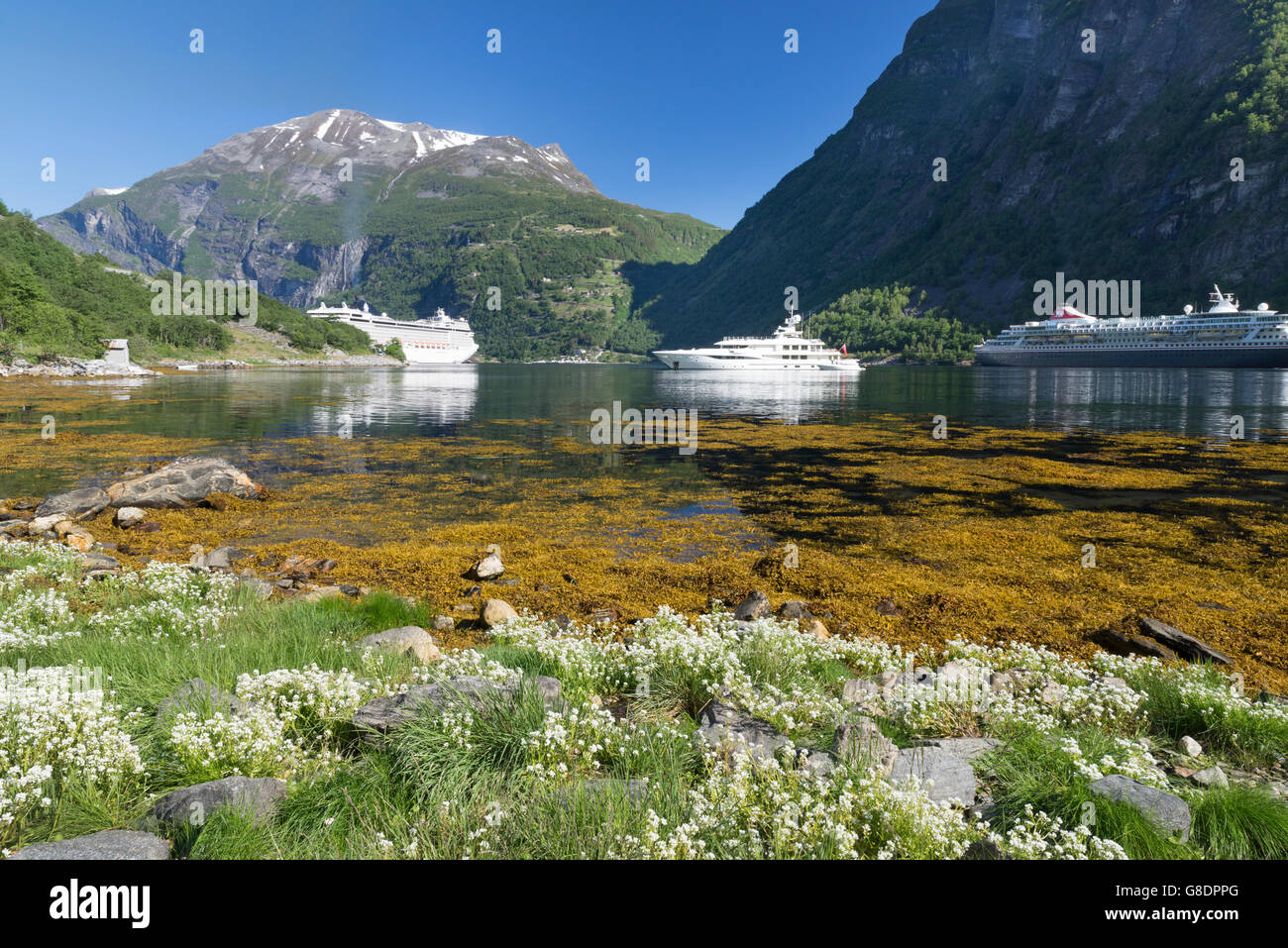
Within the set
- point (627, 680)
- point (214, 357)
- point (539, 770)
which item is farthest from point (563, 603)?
point (214, 357)

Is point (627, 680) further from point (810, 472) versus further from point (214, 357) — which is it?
point (214, 357)

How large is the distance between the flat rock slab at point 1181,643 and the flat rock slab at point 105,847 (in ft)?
33.3

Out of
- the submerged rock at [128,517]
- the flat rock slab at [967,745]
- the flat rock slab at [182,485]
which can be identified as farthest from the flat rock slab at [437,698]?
the flat rock slab at [182,485]

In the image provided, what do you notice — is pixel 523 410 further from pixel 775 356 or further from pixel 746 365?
pixel 775 356

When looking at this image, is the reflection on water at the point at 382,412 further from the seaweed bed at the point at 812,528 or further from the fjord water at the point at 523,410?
the seaweed bed at the point at 812,528

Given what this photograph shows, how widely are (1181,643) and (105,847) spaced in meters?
10.8

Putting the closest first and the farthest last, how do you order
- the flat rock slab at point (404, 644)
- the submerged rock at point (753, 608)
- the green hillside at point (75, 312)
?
1. the flat rock slab at point (404, 644)
2. the submerged rock at point (753, 608)
3. the green hillside at point (75, 312)

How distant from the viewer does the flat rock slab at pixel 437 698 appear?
505cm

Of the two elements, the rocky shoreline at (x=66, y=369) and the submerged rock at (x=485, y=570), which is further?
the rocky shoreline at (x=66, y=369)

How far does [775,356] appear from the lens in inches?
5266

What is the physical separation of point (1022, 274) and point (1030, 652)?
226 m

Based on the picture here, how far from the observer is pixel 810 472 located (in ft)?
72.5

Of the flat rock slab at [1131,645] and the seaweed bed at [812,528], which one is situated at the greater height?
the seaweed bed at [812,528]
